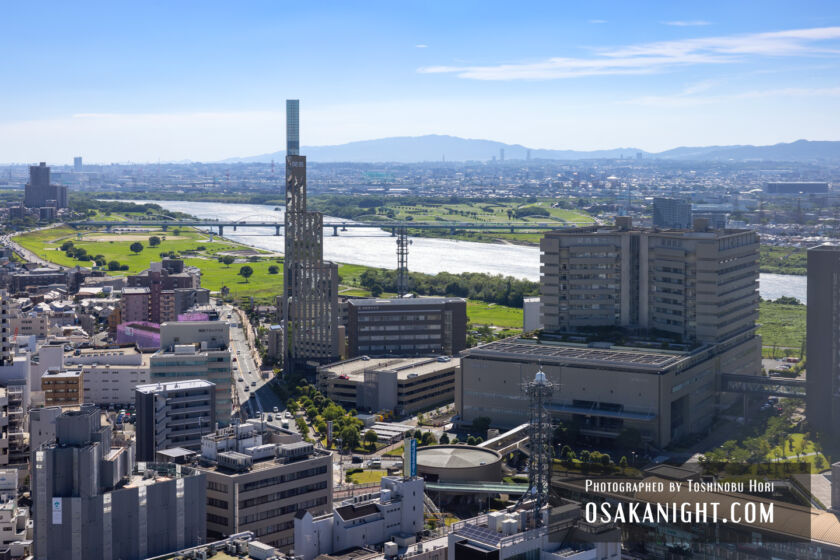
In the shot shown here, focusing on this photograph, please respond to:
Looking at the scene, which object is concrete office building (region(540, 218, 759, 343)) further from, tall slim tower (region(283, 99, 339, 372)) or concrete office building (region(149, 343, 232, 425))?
concrete office building (region(149, 343, 232, 425))

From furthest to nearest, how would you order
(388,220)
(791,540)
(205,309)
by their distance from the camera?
(388,220)
(205,309)
(791,540)

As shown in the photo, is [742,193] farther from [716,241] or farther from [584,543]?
[584,543]

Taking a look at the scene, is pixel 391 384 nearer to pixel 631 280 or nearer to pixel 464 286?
pixel 631 280

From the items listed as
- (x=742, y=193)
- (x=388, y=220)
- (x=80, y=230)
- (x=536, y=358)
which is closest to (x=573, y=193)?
(x=388, y=220)

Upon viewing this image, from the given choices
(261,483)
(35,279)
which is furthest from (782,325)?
(35,279)

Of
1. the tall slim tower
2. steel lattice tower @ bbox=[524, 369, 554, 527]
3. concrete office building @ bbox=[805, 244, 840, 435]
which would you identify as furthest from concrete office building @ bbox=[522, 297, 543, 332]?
steel lattice tower @ bbox=[524, 369, 554, 527]

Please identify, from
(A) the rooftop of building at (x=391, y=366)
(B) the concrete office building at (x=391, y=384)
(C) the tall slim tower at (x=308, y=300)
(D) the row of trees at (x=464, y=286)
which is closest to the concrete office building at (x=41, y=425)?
(B) the concrete office building at (x=391, y=384)
